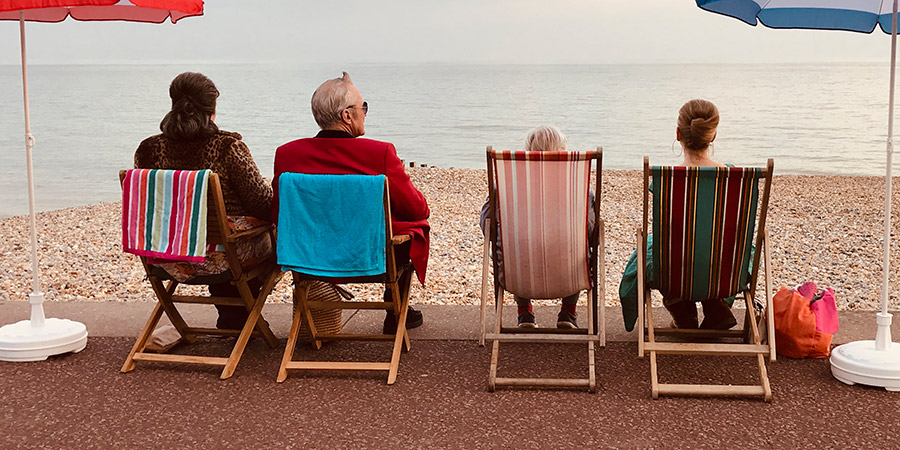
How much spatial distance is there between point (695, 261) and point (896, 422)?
95 cm

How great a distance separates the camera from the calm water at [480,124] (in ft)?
79.6

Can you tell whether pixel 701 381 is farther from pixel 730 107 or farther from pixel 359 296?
pixel 730 107

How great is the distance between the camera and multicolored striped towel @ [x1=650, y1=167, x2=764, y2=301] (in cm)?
365

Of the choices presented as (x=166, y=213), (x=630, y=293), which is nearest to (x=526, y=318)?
(x=630, y=293)

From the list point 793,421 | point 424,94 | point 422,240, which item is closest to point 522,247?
point 422,240

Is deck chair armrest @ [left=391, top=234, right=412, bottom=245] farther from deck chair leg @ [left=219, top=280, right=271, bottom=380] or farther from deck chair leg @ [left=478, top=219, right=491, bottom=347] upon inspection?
deck chair leg @ [left=219, top=280, right=271, bottom=380]

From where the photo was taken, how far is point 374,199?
3.79 metres

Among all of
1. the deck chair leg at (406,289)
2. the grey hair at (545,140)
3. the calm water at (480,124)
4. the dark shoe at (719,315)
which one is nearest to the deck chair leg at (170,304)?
the deck chair leg at (406,289)

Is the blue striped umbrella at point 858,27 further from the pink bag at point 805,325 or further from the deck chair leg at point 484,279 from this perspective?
the deck chair leg at point 484,279

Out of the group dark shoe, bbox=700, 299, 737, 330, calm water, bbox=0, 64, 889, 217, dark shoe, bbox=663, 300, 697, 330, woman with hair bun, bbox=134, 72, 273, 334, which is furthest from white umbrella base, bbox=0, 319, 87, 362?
calm water, bbox=0, 64, 889, 217

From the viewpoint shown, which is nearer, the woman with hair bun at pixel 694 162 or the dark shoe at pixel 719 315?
the woman with hair bun at pixel 694 162

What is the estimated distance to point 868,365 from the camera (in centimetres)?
373

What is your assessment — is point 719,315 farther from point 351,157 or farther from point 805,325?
point 351,157

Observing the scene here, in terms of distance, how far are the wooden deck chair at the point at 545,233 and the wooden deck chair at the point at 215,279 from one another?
104cm
